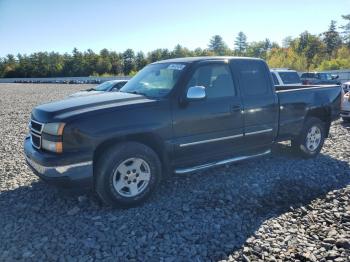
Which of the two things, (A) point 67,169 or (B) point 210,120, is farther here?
(B) point 210,120

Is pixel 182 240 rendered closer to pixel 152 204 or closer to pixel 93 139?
pixel 152 204

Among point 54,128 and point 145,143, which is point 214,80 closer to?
point 145,143

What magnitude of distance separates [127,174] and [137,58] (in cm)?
8986

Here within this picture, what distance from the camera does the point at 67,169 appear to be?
403 centimetres

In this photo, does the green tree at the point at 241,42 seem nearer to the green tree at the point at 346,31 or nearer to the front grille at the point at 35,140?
the green tree at the point at 346,31

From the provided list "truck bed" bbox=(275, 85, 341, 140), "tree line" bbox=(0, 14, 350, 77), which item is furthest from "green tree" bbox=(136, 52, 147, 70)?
"truck bed" bbox=(275, 85, 341, 140)

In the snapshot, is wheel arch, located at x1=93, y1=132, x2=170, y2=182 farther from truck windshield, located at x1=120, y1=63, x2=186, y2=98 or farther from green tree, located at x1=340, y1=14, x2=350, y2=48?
green tree, located at x1=340, y1=14, x2=350, y2=48

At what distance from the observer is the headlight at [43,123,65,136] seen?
4039mm

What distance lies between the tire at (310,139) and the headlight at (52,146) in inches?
174

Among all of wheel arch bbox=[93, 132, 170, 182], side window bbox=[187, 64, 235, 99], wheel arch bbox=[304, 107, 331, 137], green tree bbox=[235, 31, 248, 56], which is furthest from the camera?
green tree bbox=[235, 31, 248, 56]

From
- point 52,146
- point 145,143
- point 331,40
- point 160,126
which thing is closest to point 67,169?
point 52,146

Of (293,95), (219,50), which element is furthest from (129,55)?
(293,95)

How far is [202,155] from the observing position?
5109 mm

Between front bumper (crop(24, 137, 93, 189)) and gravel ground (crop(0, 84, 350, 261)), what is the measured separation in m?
0.49
